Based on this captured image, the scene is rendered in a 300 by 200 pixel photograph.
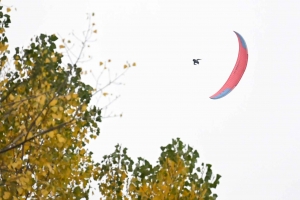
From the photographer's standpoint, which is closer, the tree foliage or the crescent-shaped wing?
the tree foliage

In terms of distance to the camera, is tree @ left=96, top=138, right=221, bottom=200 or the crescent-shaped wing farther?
the crescent-shaped wing

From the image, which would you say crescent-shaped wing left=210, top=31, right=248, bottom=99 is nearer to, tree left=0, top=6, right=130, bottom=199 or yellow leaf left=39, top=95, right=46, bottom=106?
tree left=0, top=6, right=130, bottom=199

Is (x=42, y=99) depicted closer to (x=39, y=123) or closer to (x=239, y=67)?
(x=39, y=123)

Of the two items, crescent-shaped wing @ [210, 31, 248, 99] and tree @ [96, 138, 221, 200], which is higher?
crescent-shaped wing @ [210, 31, 248, 99]

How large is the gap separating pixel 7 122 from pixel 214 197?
3678 mm

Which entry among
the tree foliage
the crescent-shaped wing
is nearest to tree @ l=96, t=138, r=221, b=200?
the tree foliage

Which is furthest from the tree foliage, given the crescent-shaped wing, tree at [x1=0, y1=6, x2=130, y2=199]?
the crescent-shaped wing

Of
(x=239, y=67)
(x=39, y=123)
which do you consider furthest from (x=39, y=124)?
(x=239, y=67)

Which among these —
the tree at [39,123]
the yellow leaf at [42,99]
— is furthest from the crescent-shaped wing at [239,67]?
the yellow leaf at [42,99]

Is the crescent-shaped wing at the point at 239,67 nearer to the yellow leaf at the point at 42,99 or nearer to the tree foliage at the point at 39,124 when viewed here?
the tree foliage at the point at 39,124

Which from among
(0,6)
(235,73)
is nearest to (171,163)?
(0,6)

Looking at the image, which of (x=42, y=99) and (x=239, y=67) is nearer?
(x=42, y=99)

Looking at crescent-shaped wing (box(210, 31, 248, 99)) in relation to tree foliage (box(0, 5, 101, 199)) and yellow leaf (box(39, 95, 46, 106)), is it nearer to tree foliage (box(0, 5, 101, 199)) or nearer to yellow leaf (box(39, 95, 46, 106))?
tree foliage (box(0, 5, 101, 199))

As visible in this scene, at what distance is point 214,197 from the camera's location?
8.54 meters
